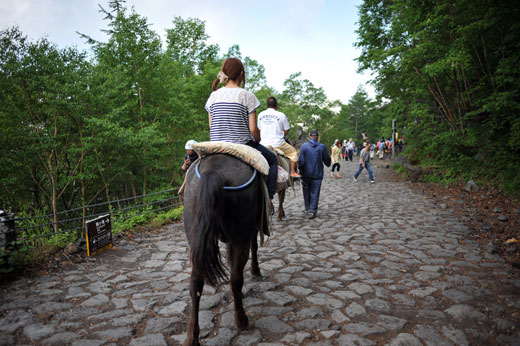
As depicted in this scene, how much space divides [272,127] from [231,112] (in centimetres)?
402

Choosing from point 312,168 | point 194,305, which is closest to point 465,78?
point 312,168

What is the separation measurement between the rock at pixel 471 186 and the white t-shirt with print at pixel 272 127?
7.49m

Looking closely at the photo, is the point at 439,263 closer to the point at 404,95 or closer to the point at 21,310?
the point at 21,310

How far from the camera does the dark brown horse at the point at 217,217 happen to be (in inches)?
102

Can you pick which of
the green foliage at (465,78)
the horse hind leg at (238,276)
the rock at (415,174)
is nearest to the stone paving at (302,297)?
the horse hind leg at (238,276)

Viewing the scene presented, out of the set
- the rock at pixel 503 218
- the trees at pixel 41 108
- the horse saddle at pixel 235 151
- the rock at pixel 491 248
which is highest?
the trees at pixel 41 108

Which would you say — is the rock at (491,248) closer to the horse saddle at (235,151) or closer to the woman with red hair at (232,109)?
the horse saddle at (235,151)

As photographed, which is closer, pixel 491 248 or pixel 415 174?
pixel 491 248

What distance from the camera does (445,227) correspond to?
7141 mm

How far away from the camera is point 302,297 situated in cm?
390

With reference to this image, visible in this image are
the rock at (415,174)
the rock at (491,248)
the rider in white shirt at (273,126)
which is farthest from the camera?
the rock at (415,174)

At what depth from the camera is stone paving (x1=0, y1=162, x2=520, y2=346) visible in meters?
3.07

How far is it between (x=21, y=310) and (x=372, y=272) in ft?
15.3

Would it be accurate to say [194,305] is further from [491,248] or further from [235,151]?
[491,248]
